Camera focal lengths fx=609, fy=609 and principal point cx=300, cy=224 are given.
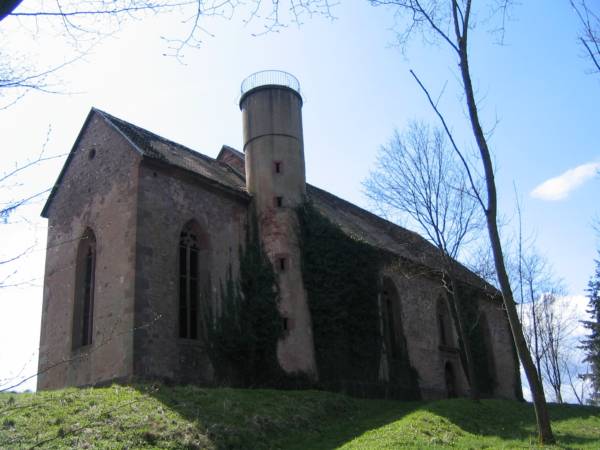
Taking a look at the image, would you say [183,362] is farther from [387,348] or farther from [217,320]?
[387,348]

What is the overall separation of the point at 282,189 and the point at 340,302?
15.7 feet

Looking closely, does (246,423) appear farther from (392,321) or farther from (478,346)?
(478,346)

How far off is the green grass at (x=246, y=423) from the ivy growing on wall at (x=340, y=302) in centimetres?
281

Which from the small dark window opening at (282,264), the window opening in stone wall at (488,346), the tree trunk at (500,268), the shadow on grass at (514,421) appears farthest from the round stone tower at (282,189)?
the window opening in stone wall at (488,346)

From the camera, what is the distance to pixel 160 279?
18422 mm

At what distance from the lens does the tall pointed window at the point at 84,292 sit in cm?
1977

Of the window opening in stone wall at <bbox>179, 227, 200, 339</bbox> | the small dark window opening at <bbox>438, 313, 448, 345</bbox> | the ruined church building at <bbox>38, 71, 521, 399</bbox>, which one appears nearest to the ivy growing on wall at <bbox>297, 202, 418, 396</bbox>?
the ruined church building at <bbox>38, 71, 521, 399</bbox>

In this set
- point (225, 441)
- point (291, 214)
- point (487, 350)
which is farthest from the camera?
point (487, 350)

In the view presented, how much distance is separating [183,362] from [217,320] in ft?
6.71

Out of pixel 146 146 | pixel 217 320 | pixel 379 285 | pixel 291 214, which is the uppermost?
pixel 146 146

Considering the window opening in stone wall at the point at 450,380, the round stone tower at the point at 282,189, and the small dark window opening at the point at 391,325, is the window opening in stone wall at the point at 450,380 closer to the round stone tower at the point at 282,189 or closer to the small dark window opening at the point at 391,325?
the small dark window opening at the point at 391,325

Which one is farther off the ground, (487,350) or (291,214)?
(291,214)

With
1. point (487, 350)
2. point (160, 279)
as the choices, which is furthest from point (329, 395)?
point (487, 350)

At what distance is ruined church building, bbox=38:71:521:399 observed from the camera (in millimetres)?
18031
